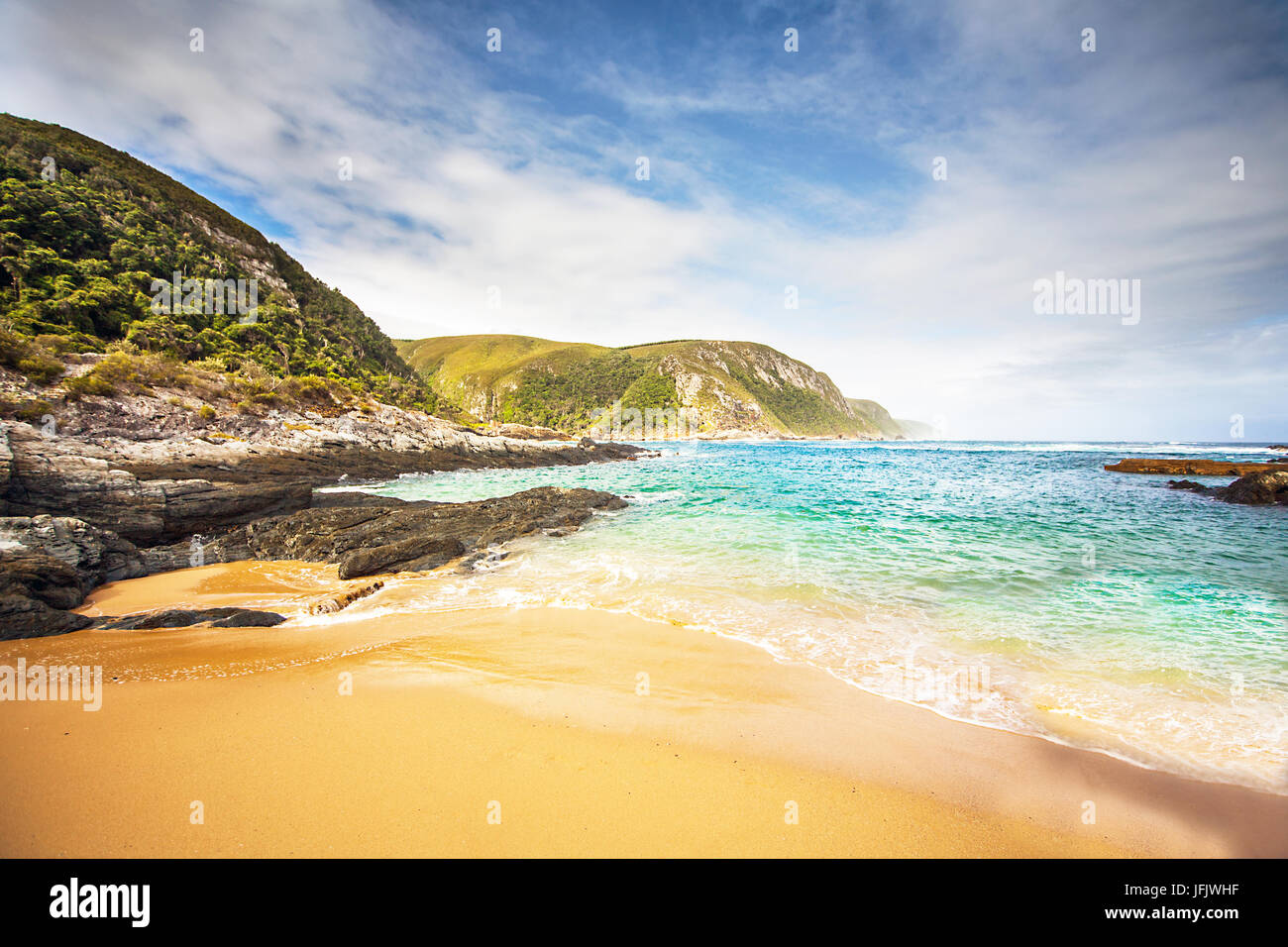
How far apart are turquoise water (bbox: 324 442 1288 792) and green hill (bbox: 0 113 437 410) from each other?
29.3 m

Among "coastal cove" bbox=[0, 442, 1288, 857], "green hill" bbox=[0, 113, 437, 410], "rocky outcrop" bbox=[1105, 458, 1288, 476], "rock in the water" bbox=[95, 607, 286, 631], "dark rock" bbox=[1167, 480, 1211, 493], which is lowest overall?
"coastal cove" bbox=[0, 442, 1288, 857]

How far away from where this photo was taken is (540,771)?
3557mm

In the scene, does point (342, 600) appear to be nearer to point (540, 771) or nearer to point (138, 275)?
point (540, 771)

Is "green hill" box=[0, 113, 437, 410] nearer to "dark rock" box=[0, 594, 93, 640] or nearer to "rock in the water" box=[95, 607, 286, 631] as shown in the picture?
"dark rock" box=[0, 594, 93, 640]

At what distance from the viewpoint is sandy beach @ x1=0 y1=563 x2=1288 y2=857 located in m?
→ 2.89

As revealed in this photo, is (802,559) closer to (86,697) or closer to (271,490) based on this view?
(86,697)

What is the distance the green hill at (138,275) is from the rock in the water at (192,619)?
23.3 meters

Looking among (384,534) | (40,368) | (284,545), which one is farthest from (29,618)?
(40,368)

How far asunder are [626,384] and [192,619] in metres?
133

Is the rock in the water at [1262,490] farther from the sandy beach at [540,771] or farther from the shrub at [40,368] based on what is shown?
the shrub at [40,368]

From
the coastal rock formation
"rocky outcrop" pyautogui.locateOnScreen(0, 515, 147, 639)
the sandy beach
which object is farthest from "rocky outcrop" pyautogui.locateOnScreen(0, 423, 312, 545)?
the coastal rock formation

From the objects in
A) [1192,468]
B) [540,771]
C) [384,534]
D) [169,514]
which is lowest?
[540,771]
